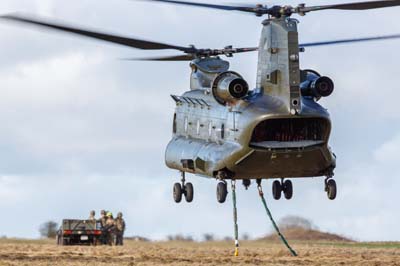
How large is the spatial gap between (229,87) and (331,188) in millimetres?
5090

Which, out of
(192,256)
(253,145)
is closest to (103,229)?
(192,256)

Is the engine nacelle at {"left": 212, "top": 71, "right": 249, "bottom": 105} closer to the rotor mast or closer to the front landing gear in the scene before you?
the rotor mast

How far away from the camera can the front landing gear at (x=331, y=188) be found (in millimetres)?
41750

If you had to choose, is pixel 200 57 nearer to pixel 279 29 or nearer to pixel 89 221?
pixel 279 29

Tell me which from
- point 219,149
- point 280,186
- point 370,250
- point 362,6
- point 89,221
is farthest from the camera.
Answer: point 89,221

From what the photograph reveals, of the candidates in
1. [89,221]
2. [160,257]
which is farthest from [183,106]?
[89,221]

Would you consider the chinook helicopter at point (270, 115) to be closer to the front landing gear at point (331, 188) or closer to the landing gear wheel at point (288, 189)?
the front landing gear at point (331, 188)

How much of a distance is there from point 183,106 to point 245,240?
1429cm

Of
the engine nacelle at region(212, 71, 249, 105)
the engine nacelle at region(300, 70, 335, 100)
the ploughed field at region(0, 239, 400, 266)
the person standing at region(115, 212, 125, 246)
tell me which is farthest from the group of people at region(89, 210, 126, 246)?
the engine nacelle at region(300, 70, 335, 100)

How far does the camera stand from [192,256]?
43844 mm

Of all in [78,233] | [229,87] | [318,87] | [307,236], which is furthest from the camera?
[307,236]

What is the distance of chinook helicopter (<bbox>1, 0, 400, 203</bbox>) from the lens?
39031 millimetres

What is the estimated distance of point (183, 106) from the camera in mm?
45781

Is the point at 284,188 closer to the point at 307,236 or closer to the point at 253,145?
the point at 253,145
